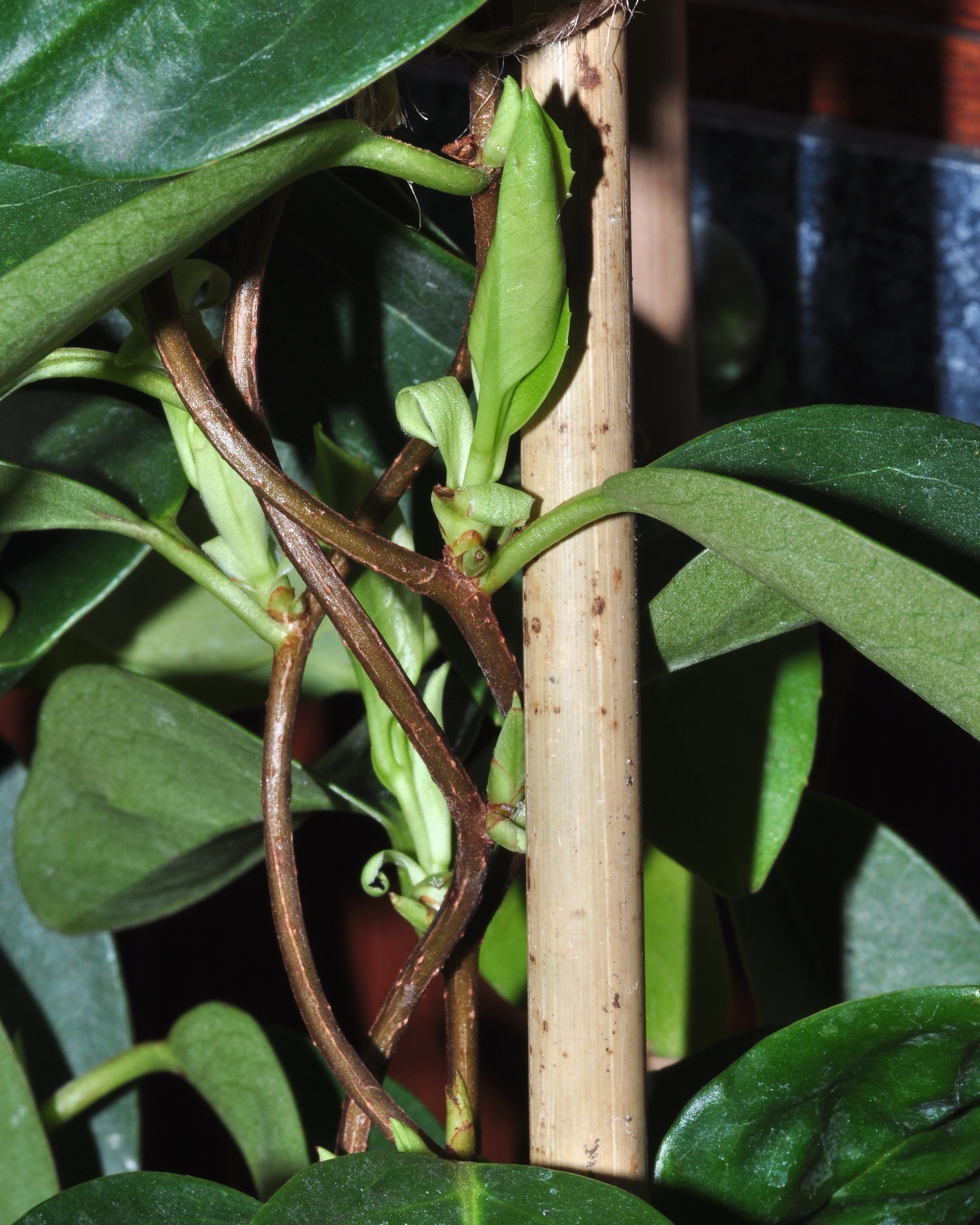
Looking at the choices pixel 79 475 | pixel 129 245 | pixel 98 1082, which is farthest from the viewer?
pixel 98 1082

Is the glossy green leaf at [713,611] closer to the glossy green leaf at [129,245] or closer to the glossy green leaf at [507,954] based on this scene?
the glossy green leaf at [129,245]

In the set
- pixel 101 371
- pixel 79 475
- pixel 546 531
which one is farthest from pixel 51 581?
pixel 546 531

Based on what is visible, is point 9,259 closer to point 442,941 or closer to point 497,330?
point 497,330

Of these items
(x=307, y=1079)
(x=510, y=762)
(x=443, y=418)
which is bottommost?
(x=307, y=1079)

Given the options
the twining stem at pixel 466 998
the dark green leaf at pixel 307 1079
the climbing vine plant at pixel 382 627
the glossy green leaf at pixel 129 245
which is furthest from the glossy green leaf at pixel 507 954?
the glossy green leaf at pixel 129 245

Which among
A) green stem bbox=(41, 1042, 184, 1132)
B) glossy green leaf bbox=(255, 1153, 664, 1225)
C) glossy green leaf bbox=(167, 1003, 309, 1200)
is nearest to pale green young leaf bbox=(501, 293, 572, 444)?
glossy green leaf bbox=(255, 1153, 664, 1225)

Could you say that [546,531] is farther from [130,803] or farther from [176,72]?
[130,803]
